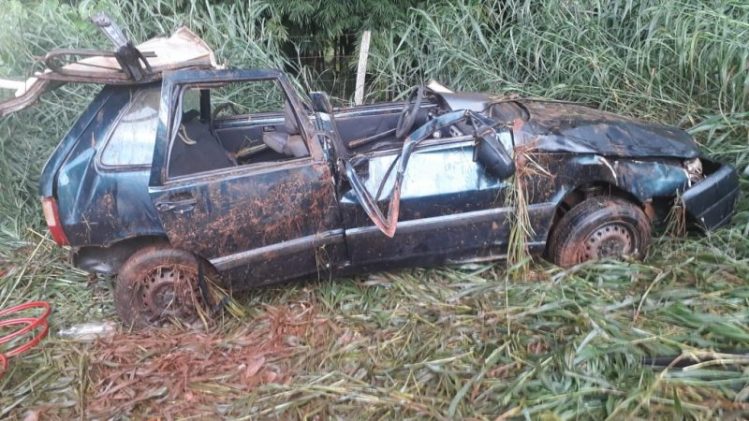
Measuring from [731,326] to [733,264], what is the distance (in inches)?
31.4

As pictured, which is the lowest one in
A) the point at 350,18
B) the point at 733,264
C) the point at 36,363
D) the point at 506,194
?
the point at 36,363

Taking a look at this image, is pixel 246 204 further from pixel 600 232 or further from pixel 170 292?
pixel 600 232

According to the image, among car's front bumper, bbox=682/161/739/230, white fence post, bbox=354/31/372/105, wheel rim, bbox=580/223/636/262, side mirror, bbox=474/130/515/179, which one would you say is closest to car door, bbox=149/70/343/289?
side mirror, bbox=474/130/515/179

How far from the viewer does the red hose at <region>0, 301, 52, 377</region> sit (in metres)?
2.95

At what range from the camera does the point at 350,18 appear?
19.0ft

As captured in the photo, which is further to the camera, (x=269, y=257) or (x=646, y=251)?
(x=646, y=251)

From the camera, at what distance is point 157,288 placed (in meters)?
3.05

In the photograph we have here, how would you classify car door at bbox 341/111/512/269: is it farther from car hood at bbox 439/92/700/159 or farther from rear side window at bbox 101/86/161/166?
rear side window at bbox 101/86/161/166

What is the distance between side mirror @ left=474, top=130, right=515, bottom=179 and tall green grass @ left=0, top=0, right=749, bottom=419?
0.67 meters

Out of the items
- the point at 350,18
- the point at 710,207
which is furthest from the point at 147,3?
the point at 710,207

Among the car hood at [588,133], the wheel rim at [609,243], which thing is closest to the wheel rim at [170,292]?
the car hood at [588,133]

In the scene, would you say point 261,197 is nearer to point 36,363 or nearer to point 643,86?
point 36,363

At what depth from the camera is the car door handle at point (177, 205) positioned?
2752mm

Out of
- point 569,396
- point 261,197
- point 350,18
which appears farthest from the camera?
point 350,18
